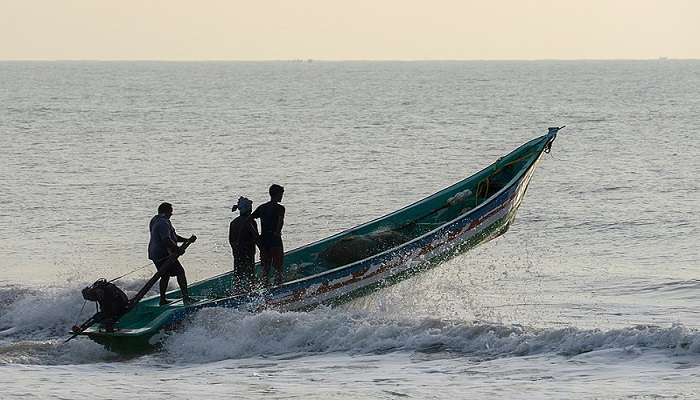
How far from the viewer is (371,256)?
50.8 ft

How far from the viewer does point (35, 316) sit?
16.7 m

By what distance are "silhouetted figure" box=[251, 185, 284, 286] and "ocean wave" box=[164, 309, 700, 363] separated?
2.30 ft

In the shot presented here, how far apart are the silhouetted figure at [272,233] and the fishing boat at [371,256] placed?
37 centimetres

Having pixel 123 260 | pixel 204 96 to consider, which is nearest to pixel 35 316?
pixel 123 260

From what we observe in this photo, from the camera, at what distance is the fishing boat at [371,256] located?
1481 centimetres

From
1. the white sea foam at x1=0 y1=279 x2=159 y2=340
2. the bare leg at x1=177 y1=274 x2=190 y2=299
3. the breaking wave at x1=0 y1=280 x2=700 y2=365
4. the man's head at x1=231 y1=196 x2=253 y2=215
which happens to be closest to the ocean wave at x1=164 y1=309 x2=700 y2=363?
the breaking wave at x1=0 y1=280 x2=700 y2=365

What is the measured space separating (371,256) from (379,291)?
0.47 metres

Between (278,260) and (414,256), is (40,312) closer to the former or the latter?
(278,260)

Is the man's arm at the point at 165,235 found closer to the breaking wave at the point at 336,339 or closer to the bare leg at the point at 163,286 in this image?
the bare leg at the point at 163,286

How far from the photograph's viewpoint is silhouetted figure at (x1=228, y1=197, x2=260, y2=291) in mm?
14875

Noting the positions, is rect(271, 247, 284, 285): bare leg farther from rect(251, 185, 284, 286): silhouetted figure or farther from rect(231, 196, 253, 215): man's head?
rect(231, 196, 253, 215): man's head

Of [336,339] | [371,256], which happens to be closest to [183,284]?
[336,339]

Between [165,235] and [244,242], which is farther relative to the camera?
[244,242]

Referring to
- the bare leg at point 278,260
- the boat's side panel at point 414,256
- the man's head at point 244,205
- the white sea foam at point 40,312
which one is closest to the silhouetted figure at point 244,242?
the man's head at point 244,205
